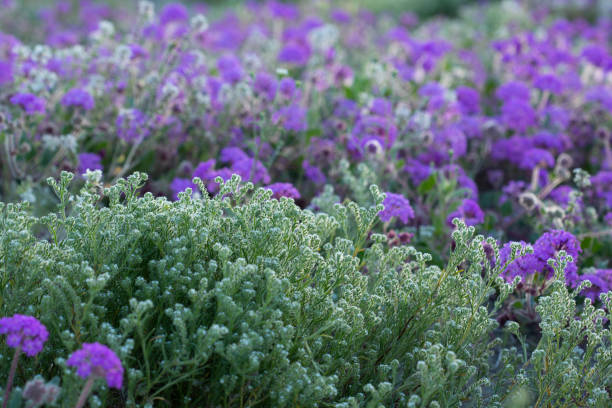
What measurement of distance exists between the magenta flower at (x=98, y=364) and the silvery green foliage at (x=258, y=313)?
0.10 m

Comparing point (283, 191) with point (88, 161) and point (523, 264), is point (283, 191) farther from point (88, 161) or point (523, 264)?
point (88, 161)

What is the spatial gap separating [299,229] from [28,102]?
6.59 feet

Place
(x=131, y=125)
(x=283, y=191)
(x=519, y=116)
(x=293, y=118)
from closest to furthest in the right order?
(x=283, y=191), (x=131, y=125), (x=293, y=118), (x=519, y=116)

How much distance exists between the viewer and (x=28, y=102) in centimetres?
351

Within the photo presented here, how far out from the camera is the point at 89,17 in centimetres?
862

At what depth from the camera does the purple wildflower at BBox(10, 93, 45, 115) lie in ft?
11.5

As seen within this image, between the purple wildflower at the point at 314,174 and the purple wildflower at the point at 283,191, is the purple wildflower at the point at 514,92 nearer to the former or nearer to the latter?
the purple wildflower at the point at 314,174

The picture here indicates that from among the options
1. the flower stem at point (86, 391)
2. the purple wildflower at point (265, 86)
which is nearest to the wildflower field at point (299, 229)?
the flower stem at point (86, 391)

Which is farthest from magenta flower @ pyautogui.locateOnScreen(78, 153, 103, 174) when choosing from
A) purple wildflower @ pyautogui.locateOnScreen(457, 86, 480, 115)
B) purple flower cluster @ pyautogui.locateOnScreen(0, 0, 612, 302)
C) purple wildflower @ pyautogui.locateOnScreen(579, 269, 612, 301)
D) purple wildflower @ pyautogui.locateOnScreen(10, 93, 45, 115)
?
purple wildflower @ pyautogui.locateOnScreen(457, 86, 480, 115)

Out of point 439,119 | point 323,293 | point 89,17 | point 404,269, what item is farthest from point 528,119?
point 89,17

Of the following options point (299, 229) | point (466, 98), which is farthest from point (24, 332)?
point (466, 98)

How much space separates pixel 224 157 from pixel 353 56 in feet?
14.4

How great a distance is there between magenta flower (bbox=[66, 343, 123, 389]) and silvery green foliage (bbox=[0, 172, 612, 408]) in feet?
0.33

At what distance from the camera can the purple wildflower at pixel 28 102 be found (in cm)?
349
